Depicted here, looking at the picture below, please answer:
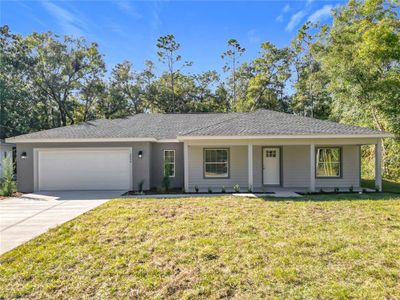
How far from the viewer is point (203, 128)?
11.0 metres

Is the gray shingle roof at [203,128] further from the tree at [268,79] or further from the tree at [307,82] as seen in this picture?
the tree at [307,82]

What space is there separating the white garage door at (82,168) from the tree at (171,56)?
15.8 m

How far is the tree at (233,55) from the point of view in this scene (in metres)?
26.3

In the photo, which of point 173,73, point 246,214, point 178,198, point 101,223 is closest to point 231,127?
point 178,198

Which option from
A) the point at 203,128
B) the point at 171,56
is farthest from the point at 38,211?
the point at 171,56

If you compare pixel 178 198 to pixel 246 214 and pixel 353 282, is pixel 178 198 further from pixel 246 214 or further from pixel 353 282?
pixel 353 282

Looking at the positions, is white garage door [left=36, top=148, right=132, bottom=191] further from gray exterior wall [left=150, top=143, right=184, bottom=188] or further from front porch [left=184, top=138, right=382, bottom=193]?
front porch [left=184, top=138, right=382, bottom=193]

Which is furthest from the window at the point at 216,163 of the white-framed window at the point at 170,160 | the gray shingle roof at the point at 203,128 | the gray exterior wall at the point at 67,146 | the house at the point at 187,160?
the gray exterior wall at the point at 67,146

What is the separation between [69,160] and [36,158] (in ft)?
4.83

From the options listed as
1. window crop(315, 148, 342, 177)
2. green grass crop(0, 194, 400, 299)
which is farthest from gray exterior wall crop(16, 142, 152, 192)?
window crop(315, 148, 342, 177)

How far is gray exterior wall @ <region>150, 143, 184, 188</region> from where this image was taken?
12.3 meters

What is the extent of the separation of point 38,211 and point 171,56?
2165cm

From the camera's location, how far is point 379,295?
300 centimetres

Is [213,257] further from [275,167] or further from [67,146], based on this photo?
[67,146]
